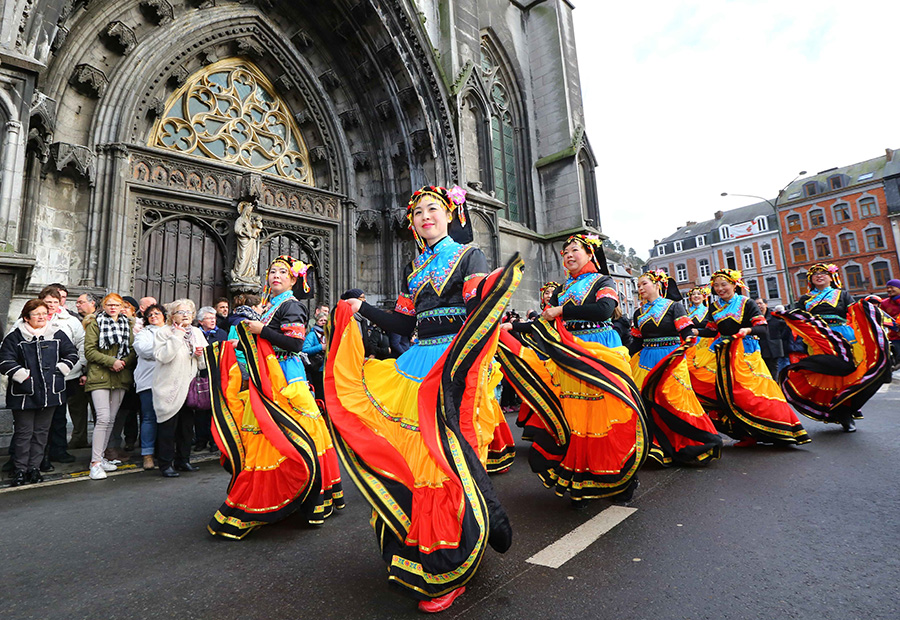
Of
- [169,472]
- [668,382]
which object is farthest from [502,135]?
[169,472]

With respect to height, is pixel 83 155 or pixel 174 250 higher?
pixel 83 155

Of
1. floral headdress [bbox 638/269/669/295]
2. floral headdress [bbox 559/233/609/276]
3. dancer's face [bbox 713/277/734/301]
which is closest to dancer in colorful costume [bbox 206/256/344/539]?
floral headdress [bbox 559/233/609/276]

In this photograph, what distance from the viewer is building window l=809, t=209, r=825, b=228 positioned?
43.5 metres

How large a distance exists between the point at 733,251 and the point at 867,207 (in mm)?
11083

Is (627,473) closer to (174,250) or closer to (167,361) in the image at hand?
(167,361)

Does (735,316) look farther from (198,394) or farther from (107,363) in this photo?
(107,363)

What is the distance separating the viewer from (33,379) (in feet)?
15.4

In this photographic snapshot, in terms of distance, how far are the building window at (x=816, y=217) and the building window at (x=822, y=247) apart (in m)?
1.41

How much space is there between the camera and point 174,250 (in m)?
9.52

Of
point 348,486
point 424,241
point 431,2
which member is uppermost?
point 431,2

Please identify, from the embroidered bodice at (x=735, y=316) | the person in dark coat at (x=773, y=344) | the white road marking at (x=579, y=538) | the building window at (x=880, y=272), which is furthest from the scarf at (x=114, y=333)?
the building window at (x=880, y=272)

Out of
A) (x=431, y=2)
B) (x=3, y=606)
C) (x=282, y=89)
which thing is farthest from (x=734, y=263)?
(x=3, y=606)

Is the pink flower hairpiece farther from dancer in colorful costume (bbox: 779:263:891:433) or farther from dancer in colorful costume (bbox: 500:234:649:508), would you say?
dancer in colorful costume (bbox: 779:263:891:433)

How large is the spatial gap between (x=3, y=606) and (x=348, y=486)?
99.4 inches
